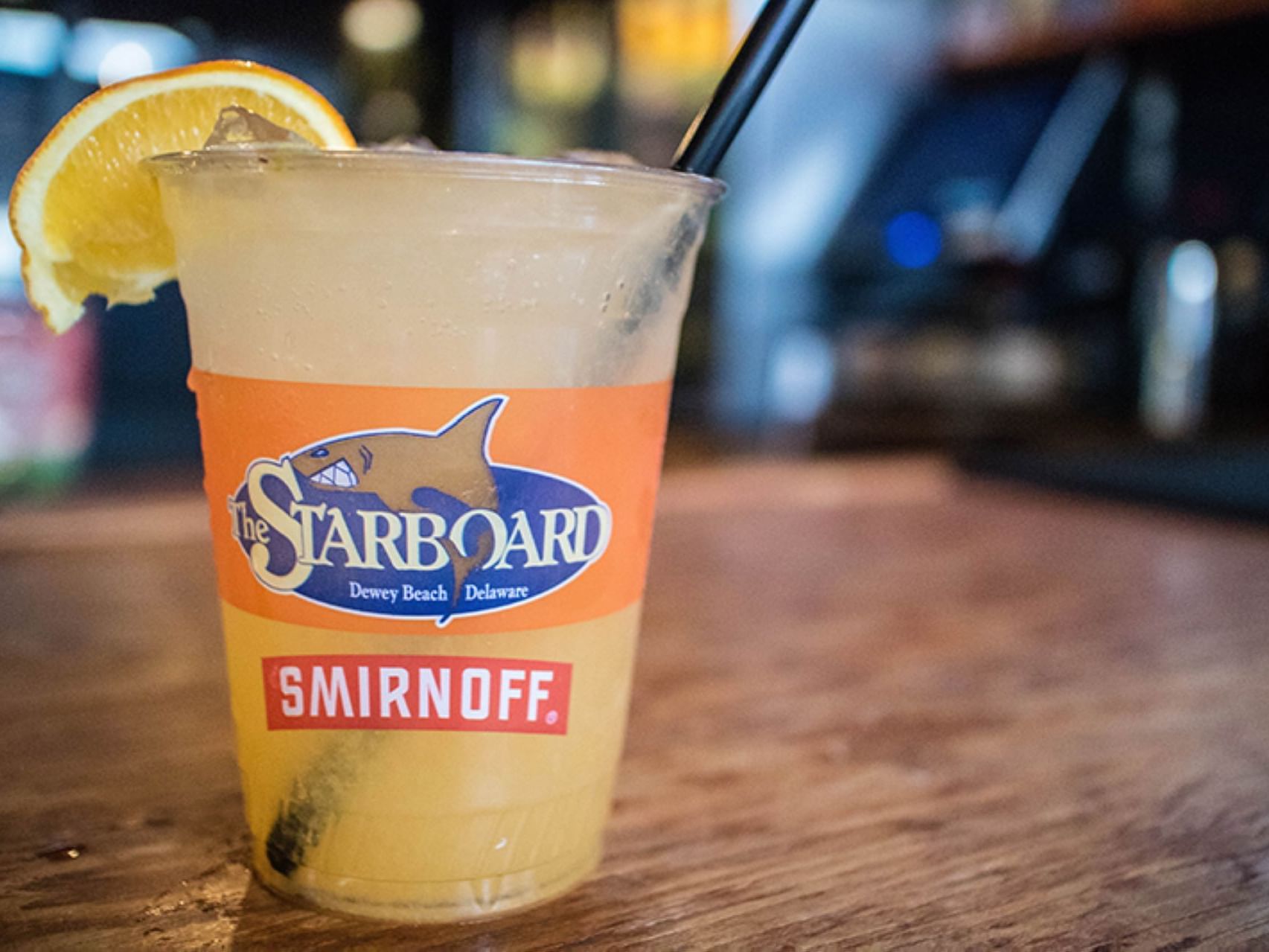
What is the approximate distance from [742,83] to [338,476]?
0.79ft

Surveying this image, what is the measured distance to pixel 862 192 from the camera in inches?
154

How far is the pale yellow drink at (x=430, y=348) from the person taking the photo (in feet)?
1.41

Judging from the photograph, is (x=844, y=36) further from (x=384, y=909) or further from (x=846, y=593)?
(x=384, y=909)

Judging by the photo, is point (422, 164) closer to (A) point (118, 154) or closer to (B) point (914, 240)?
(A) point (118, 154)

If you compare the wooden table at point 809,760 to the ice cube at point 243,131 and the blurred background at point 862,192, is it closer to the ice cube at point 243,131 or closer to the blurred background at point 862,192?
the ice cube at point 243,131

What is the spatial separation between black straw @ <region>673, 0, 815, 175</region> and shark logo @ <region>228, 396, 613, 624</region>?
0.15 metres

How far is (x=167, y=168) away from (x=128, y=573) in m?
0.64

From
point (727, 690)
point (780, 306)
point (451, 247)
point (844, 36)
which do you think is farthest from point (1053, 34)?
point (451, 247)

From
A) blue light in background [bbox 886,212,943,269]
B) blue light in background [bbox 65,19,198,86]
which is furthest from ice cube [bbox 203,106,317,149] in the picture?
blue light in background [bbox 886,212,943,269]

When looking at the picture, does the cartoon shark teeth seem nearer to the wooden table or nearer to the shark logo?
the shark logo

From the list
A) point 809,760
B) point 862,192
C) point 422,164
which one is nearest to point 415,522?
point 422,164

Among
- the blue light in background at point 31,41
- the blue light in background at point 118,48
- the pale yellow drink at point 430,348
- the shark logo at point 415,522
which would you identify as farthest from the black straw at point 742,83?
the blue light in background at point 31,41

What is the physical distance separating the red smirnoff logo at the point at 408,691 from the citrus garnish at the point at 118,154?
0.71ft

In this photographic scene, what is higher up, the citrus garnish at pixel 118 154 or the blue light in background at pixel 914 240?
the citrus garnish at pixel 118 154
